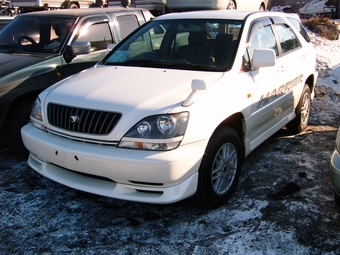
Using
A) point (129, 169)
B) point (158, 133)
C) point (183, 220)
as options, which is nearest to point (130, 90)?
point (158, 133)

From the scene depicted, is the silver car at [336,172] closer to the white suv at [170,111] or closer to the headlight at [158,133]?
the white suv at [170,111]

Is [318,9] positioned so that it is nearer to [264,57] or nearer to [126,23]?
[126,23]

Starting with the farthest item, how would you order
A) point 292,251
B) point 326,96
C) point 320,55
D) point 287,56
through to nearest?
point 320,55
point 326,96
point 287,56
point 292,251

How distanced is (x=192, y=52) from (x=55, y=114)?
5.15 feet

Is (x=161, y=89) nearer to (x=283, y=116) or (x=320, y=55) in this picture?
(x=283, y=116)

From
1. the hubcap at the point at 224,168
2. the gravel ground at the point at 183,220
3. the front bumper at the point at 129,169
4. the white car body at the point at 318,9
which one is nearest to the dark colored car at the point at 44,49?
the gravel ground at the point at 183,220

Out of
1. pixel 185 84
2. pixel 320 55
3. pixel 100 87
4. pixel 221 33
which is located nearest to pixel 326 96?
pixel 320 55

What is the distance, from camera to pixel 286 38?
498 cm

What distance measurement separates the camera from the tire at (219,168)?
3.27 m

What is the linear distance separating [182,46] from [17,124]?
2.12 meters

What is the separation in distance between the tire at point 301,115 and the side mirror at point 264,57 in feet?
5.41

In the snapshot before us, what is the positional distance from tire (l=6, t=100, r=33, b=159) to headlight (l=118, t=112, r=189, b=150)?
2.02 m

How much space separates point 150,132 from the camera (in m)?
3.05

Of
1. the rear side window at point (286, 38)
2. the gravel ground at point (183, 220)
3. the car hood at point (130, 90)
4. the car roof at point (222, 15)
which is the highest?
the car roof at point (222, 15)
